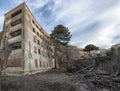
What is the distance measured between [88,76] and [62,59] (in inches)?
1076

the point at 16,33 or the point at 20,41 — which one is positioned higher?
the point at 16,33

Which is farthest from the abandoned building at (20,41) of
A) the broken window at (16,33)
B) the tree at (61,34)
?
the tree at (61,34)

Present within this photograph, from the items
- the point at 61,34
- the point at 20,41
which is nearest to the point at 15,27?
the point at 20,41

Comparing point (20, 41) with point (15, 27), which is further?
point (15, 27)

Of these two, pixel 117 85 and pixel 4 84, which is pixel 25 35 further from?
pixel 117 85

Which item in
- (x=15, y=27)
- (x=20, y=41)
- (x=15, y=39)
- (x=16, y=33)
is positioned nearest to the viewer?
(x=20, y=41)

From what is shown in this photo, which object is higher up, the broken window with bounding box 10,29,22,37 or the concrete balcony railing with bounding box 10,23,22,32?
the concrete balcony railing with bounding box 10,23,22,32

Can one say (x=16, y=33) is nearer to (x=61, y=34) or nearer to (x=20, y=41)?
(x=20, y=41)

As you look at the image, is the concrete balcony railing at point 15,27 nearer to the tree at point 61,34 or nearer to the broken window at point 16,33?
the broken window at point 16,33

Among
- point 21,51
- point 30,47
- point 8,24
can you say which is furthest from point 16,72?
point 8,24

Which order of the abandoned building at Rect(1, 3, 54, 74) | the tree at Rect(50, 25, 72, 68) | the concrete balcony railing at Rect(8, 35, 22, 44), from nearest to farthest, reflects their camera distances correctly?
the abandoned building at Rect(1, 3, 54, 74)
the concrete balcony railing at Rect(8, 35, 22, 44)
the tree at Rect(50, 25, 72, 68)

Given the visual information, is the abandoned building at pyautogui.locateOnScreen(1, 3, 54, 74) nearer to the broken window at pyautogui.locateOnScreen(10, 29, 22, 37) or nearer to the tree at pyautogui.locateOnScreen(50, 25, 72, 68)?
the broken window at pyautogui.locateOnScreen(10, 29, 22, 37)

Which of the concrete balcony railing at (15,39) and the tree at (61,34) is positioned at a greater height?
the tree at (61,34)

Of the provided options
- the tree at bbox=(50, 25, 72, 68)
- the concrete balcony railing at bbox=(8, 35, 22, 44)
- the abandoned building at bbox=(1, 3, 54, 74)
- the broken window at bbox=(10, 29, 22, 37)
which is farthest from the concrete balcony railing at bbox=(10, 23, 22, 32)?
the tree at bbox=(50, 25, 72, 68)
